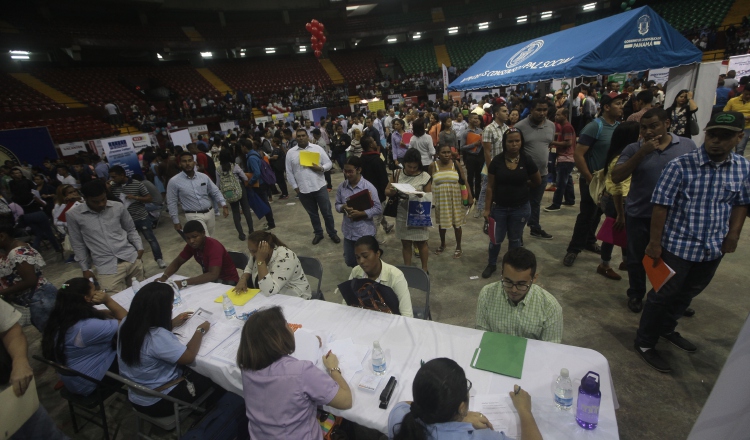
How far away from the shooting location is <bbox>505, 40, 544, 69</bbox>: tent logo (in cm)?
693

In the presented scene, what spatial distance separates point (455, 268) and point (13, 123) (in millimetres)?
18899

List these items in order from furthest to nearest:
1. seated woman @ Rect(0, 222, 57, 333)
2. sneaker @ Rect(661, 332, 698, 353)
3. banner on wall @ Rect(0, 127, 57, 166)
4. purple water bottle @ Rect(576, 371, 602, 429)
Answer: banner on wall @ Rect(0, 127, 57, 166) < seated woman @ Rect(0, 222, 57, 333) < sneaker @ Rect(661, 332, 698, 353) < purple water bottle @ Rect(576, 371, 602, 429)

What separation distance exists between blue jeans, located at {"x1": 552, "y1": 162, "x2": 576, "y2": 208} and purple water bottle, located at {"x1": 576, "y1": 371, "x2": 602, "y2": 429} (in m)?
4.77

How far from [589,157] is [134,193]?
6.38 meters

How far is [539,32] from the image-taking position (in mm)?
27422

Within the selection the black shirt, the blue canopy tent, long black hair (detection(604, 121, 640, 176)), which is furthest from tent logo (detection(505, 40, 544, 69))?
the black shirt

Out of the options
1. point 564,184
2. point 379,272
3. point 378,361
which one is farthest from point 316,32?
point 378,361

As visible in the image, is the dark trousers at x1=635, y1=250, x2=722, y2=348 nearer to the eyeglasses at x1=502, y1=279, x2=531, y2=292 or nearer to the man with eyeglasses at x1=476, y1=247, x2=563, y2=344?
the man with eyeglasses at x1=476, y1=247, x2=563, y2=344

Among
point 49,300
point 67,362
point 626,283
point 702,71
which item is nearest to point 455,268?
point 626,283

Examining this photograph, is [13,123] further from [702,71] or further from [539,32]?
[539,32]

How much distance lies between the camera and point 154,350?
2.11 metres

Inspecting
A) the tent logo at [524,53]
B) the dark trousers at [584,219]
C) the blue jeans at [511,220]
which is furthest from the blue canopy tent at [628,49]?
the blue jeans at [511,220]

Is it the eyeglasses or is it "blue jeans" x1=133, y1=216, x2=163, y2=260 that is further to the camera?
"blue jeans" x1=133, y1=216, x2=163, y2=260

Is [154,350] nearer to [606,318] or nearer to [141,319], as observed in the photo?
[141,319]
